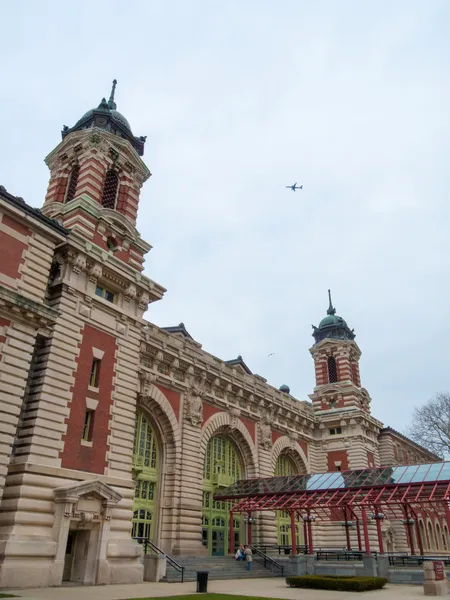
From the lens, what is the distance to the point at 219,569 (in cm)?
2825

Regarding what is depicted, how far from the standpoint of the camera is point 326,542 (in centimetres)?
4769

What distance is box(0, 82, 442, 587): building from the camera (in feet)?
66.3

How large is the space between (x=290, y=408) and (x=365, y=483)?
16.2 m

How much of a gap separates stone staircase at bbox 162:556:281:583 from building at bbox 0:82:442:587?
6.07 feet

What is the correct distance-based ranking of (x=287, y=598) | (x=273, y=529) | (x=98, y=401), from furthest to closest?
1. (x=273, y=529)
2. (x=98, y=401)
3. (x=287, y=598)

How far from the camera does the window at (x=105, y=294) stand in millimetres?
26797

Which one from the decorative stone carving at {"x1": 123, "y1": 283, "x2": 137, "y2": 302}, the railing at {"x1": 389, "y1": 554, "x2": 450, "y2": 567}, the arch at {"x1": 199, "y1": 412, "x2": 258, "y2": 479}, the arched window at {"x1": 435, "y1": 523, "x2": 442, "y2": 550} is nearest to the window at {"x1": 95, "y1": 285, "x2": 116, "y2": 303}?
the decorative stone carving at {"x1": 123, "y1": 283, "x2": 137, "y2": 302}

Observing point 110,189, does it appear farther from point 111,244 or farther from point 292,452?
point 292,452

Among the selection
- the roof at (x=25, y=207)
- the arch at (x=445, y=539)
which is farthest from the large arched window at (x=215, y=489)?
the arch at (x=445, y=539)

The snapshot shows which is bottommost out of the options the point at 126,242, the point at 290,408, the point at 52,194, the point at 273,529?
the point at 273,529

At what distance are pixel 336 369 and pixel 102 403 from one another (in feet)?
127

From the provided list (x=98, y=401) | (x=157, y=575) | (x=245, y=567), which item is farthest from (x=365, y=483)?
(x=98, y=401)

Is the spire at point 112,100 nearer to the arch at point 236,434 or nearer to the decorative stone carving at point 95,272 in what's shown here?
the decorative stone carving at point 95,272

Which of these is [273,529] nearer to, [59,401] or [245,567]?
[245,567]
